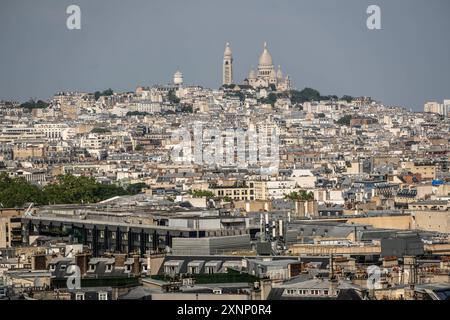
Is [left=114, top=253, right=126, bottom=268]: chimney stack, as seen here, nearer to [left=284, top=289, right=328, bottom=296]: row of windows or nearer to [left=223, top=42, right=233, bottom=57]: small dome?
[left=284, top=289, right=328, bottom=296]: row of windows

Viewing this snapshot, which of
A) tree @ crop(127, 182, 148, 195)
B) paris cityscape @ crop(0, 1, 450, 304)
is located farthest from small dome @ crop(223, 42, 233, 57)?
tree @ crop(127, 182, 148, 195)

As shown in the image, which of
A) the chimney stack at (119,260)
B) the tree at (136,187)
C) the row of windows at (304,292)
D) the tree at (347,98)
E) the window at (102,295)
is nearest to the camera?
the row of windows at (304,292)

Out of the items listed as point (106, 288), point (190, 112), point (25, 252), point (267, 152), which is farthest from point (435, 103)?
point (106, 288)

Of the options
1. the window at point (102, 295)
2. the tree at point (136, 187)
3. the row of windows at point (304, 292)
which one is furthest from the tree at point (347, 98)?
the row of windows at point (304, 292)

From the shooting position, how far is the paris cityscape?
2462cm

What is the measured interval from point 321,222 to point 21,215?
791cm

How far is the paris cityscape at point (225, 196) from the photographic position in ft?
80.8

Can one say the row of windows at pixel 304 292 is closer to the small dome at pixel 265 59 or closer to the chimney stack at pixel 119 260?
the chimney stack at pixel 119 260

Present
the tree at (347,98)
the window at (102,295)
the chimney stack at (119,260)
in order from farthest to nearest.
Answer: the tree at (347,98)
the chimney stack at (119,260)
the window at (102,295)

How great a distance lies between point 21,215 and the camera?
4612cm

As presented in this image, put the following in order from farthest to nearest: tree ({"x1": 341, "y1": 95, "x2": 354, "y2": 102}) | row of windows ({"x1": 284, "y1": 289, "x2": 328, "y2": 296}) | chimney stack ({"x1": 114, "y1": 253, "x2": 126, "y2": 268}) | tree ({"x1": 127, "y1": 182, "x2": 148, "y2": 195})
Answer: tree ({"x1": 341, "y1": 95, "x2": 354, "y2": 102}) → tree ({"x1": 127, "y1": 182, "x2": 148, "y2": 195}) → chimney stack ({"x1": 114, "y1": 253, "x2": 126, "y2": 268}) → row of windows ({"x1": 284, "y1": 289, "x2": 328, "y2": 296})

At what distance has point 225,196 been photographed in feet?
226

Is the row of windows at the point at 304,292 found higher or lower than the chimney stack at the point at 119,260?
higher
